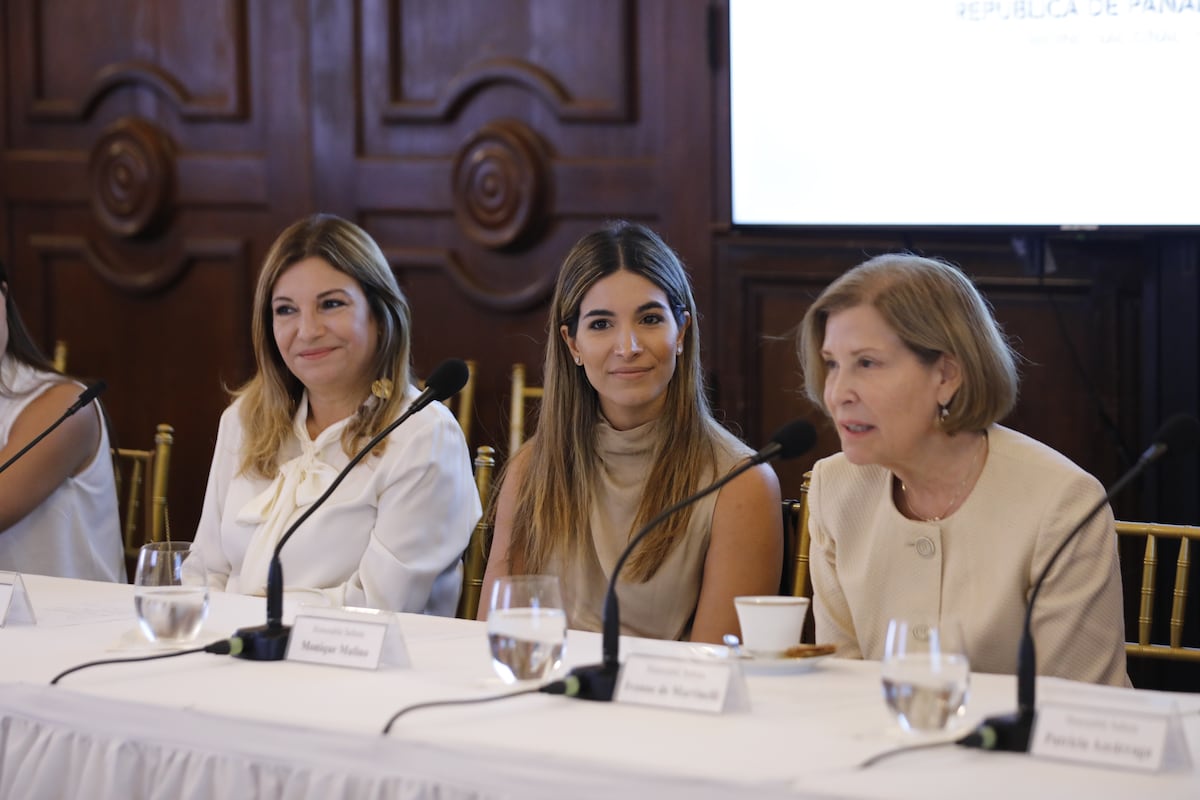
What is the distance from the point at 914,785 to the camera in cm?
129

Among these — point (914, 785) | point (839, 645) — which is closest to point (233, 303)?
point (839, 645)

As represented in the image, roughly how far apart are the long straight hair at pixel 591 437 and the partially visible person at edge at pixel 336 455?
22 centimetres

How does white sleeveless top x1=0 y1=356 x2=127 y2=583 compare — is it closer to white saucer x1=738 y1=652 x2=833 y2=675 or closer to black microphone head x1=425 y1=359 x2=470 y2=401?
black microphone head x1=425 y1=359 x2=470 y2=401

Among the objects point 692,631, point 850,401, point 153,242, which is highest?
point 153,242

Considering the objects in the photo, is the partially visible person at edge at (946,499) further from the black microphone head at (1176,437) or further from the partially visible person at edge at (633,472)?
the black microphone head at (1176,437)

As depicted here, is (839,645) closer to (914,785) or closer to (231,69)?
(914,785)

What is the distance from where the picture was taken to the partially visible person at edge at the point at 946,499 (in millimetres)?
1951

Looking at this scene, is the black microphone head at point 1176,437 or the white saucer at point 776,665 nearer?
the black microphone head at point 1176,437

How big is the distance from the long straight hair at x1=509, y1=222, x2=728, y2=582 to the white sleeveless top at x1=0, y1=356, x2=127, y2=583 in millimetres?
1101

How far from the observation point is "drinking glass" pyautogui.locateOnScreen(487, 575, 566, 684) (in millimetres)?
1618

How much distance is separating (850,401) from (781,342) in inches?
70.8

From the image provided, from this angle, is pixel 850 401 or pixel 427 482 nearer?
pixel 850 401

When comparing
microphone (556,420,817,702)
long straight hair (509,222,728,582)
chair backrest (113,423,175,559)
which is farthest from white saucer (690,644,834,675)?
chair backrest (113,423,175,559)

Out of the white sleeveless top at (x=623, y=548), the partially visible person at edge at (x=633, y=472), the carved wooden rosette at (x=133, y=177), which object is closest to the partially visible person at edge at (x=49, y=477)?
the partially visible person at edge at (x=633, y=472)
